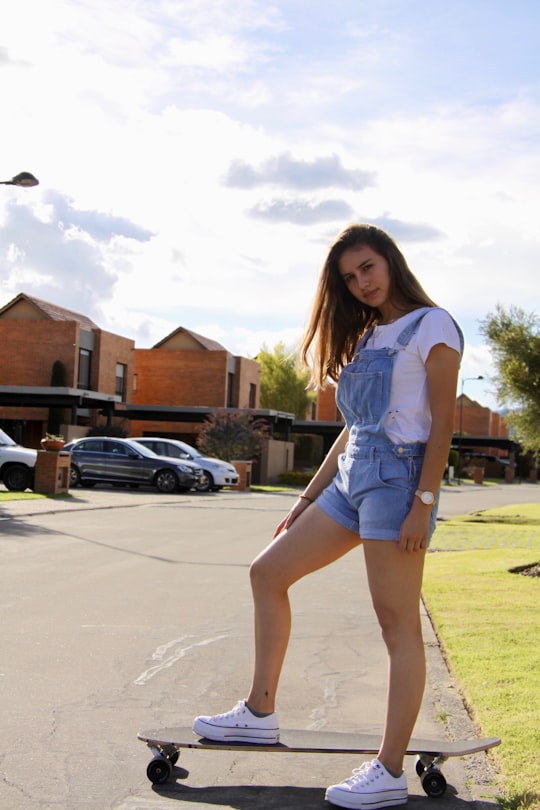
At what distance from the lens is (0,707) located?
4.86m

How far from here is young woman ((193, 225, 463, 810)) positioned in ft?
11.5

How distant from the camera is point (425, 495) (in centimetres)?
347

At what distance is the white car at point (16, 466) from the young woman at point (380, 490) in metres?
21.2

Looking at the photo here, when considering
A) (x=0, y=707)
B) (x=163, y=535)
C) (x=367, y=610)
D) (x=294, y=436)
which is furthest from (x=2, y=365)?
(x=0, y=707)

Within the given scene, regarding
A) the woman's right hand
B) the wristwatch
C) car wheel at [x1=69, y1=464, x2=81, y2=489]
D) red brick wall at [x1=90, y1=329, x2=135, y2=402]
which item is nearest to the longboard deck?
the woman's right hand

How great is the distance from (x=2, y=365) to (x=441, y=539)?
3444cm

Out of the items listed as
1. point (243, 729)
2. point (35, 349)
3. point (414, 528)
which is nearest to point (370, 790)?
point (243, 729)

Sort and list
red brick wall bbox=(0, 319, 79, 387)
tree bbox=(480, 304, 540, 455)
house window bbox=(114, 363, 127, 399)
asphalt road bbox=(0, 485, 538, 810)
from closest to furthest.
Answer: asphalt road bbox=(0, 485, 538, 810)
tree bbox=(480, 304, 540, 455)
red brick wall bbox=(0, 319, 79, 387)
house window bbox=(114, 363, 127, 399)

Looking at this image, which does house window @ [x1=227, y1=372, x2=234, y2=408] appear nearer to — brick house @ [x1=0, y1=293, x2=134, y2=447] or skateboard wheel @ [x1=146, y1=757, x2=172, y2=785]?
brick house @ [x1=0, y1=293, x2=134, y2=447]

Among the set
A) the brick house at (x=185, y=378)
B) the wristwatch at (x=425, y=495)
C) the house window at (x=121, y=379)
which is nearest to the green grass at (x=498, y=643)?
the wristwatch at (x=425, y=495)

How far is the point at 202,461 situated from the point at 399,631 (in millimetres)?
29481

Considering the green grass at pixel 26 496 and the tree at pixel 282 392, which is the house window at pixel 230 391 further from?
the green grass at pixel 26 496

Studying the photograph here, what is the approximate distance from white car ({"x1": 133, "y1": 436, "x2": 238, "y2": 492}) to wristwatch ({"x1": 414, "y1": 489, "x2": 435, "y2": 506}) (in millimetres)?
29018

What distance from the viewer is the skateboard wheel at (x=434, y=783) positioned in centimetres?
376
